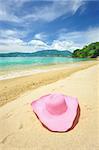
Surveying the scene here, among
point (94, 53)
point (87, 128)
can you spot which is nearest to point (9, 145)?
point (87, 128)

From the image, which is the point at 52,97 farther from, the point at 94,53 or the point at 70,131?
the point at 94,53

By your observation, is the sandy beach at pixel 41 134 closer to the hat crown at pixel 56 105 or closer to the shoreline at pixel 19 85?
the hat crown at pixel 56 105

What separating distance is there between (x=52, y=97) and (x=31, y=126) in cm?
77

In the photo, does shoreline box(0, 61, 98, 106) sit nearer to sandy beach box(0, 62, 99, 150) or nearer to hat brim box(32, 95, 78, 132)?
sandy beach box(0, 62, 99, 150)

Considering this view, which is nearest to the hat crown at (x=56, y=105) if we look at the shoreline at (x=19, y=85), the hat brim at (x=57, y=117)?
the hat brim at (x=57, y=117)

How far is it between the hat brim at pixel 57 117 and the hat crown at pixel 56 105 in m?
0.08

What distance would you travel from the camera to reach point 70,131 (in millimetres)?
3129

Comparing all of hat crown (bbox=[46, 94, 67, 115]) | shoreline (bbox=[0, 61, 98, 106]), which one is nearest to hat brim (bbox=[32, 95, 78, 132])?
hat crown (bbox=[46, 94, 67, 115])

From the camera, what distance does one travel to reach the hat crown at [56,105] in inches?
137

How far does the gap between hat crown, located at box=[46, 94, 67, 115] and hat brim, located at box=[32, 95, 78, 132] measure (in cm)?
8

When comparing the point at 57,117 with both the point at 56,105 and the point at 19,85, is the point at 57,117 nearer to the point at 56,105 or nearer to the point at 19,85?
the point at 56,105

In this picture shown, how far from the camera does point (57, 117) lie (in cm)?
336

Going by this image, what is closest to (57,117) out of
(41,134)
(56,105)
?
(56,105)

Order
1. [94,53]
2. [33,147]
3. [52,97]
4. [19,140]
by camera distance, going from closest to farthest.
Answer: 1. [33,147]
2. [19,140]
3. [52,97]
4. [94,53]
